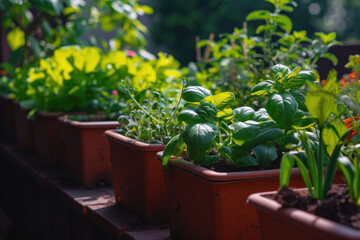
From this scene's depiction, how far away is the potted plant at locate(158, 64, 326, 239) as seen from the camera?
0.81 m

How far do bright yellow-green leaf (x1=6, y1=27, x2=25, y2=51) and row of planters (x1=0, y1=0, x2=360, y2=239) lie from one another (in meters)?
1.16

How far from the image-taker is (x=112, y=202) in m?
1.34

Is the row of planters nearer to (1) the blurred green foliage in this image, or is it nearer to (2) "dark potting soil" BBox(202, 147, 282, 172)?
(2) "dark potting soil" BBox(202, 147, 282, 172)

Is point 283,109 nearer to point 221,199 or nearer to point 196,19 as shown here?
point 221,199

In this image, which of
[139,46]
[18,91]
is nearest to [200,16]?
[139,46]

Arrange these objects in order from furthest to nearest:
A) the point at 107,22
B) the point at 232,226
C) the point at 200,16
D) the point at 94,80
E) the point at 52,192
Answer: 1. the point at 200,16
2. the point at 107,22
3. the point at 94,80
4. the point at 52,192
5. the point at 232,226

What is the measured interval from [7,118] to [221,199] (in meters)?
2.43

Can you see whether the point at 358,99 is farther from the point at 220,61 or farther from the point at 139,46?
the point at 139,46

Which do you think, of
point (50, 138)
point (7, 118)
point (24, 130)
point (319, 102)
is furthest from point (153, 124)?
point (7, 118)

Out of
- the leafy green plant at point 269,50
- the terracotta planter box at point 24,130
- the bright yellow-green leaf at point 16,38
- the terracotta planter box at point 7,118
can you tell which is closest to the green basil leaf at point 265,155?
the leafy green plant at point 269,50

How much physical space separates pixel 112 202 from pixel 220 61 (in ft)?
2.92

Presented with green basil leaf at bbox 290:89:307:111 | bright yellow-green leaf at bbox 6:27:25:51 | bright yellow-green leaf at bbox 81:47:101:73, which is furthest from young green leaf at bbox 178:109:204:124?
bright yellow-green leaf at bbox 6:27:25:51

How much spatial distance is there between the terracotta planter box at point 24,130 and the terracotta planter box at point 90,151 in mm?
766

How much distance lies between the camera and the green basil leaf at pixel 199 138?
82cm
